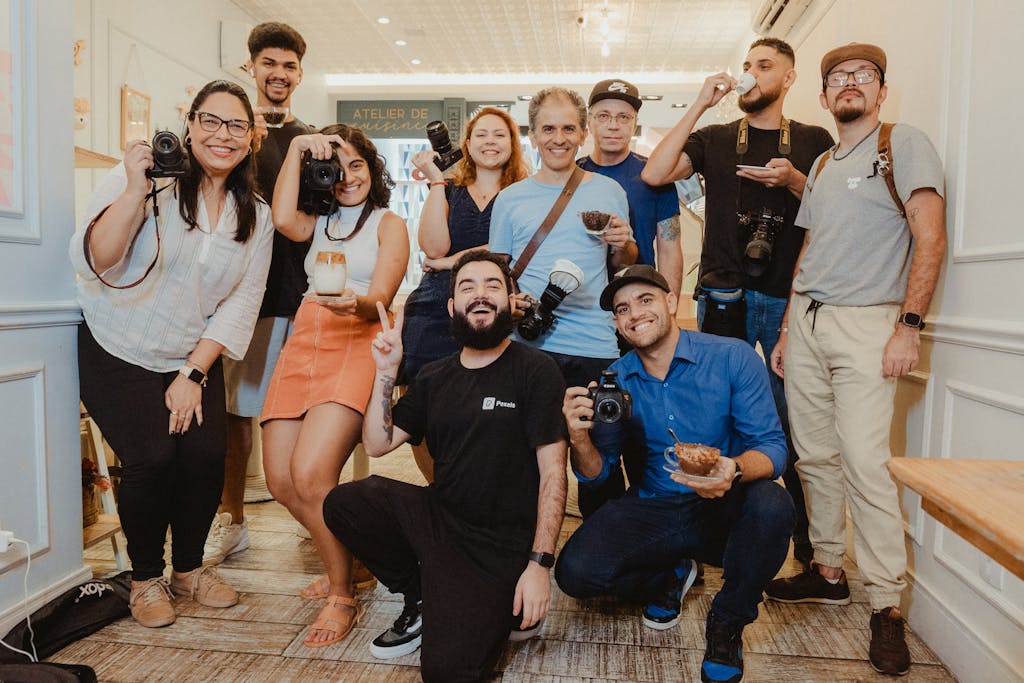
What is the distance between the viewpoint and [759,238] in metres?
2.34

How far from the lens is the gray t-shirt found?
2.00 metres

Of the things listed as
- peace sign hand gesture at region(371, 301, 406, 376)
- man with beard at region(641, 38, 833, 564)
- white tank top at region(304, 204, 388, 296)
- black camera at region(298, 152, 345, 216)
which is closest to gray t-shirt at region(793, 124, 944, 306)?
man with beard at region(641, 38, 833, 564)

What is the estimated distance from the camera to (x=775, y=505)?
72.1 inches

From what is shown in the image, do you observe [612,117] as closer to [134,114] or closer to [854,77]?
[854,77]

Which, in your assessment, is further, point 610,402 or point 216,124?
point 216,124

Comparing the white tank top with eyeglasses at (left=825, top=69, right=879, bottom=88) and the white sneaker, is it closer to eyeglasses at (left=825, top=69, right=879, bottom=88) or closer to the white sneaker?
the white sneaker

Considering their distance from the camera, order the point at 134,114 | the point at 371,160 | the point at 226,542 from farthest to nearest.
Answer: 1. the point at 134,114
2. the point at 226,542
3. the point at 371,160

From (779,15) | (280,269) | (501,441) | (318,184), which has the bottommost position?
(501,441)

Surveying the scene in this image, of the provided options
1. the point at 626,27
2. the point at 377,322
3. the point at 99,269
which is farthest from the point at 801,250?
the point at 626,27

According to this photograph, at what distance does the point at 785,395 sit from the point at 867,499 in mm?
472

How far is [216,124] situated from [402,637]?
1.55 metres

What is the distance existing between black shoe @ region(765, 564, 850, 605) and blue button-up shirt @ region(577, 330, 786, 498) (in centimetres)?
58

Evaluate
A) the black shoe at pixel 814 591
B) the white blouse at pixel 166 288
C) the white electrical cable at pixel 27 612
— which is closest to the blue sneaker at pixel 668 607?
the black shoe at pixel 814 591

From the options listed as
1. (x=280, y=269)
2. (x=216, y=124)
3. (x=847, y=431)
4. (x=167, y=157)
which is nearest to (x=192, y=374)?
(x=280, y=269)
